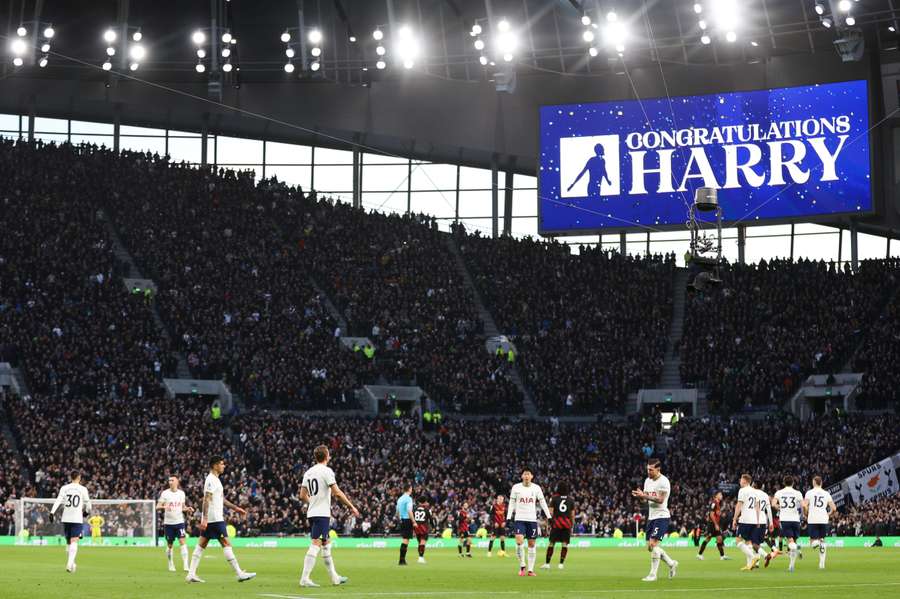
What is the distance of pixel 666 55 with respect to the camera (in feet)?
218

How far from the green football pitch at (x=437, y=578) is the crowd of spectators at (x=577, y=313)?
26.8 meters

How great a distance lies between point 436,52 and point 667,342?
19.3 m

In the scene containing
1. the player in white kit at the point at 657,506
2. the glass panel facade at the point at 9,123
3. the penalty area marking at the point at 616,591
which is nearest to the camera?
the penalty area marking at the point at 616,591

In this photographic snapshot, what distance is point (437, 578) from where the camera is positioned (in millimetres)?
24859

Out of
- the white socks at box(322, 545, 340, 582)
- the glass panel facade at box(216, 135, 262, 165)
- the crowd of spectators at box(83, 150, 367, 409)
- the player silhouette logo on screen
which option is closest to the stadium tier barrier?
the crowd of spectators at box(83, 150, 367, 409)

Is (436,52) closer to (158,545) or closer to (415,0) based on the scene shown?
(415,0)

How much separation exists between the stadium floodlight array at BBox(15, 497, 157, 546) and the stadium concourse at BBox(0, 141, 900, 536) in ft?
4.78

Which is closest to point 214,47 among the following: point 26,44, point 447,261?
point 26,44

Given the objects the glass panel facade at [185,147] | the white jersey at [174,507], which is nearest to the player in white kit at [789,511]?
the white jersey at [174,507]

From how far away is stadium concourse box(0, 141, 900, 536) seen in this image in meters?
51.4

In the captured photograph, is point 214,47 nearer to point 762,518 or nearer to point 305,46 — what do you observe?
point 305,46

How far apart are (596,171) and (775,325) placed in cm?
1222

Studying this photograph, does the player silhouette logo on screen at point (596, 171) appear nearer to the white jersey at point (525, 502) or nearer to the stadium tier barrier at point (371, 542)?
the stadium tier barrier at point (371, 542)

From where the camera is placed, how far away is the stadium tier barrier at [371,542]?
43.2 meters
